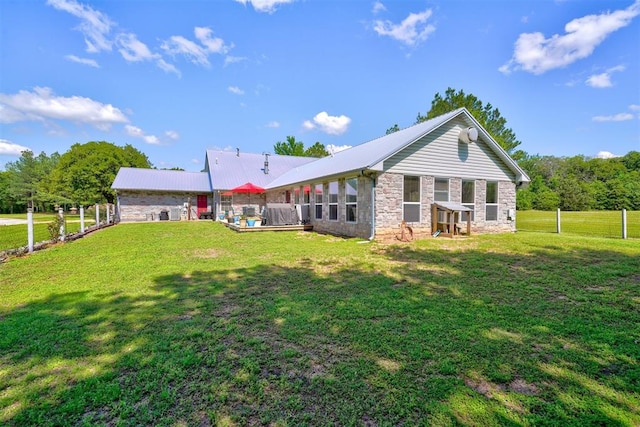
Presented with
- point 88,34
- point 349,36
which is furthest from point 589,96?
point 88,34

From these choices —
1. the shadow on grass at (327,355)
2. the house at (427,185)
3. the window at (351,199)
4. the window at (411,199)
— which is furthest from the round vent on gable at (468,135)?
the shadow on grass at (327,355)

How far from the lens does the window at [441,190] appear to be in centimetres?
1208

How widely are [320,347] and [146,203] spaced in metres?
25.0

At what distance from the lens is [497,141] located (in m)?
27.7

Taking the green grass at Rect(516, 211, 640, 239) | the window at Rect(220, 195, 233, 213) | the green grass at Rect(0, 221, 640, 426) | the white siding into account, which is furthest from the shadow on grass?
the window at Rect(220, 195, 233, 213)

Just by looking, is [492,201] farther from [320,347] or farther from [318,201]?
[320,347]

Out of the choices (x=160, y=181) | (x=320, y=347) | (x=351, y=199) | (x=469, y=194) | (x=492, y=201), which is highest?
(x=160, y=181)

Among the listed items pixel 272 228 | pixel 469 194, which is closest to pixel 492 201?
pixel 469 194

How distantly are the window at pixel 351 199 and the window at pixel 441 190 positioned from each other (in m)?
3.20

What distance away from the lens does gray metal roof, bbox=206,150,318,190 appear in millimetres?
23875

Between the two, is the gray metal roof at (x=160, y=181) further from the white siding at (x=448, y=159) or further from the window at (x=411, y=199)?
the white siding at (x=448, y=159)

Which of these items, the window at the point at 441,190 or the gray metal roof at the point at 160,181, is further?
the gray metal roof at the point at 160,181

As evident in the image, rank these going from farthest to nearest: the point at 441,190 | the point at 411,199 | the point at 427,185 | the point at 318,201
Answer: the point at 318,201
the point at 441,190
the point at 427,185
the point at 411,199

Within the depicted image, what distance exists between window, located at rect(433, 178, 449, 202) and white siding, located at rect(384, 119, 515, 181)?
277 mm
